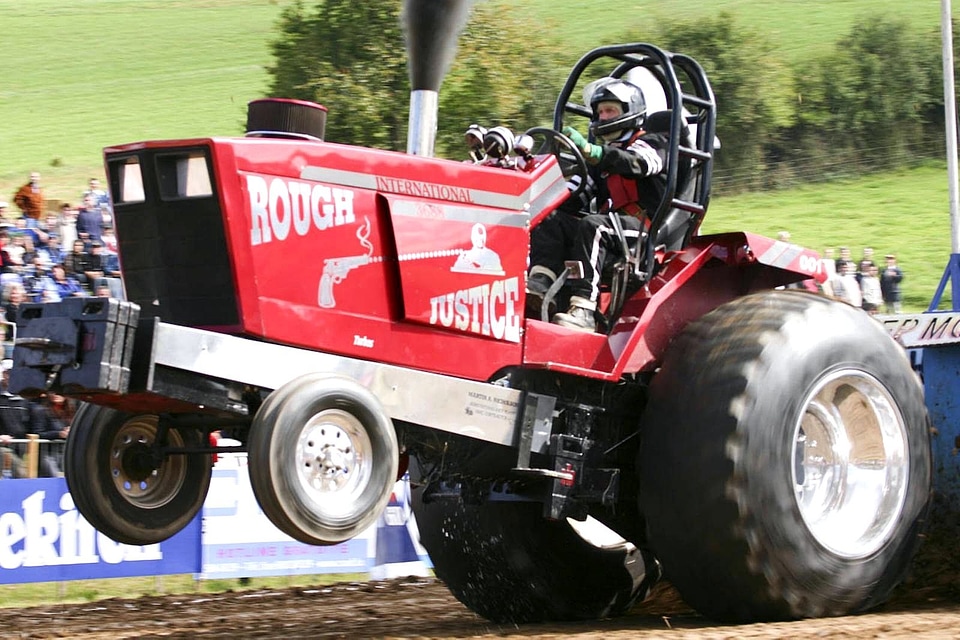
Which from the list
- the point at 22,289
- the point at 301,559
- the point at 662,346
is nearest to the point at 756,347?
the point at 662,346

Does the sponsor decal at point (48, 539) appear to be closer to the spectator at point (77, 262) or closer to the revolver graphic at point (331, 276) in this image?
the spectator at point (77, 262)

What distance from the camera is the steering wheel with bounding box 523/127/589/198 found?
6609 millimetres

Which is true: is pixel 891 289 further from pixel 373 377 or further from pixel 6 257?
pixel 373 377

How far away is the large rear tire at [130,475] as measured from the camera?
599cm

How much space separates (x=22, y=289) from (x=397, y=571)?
3852 millimetres

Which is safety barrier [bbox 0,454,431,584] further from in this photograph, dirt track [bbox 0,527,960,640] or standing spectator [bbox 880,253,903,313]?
standing spectator [bbox 880,253,903,313]

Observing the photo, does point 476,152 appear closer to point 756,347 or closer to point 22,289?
point 756,347

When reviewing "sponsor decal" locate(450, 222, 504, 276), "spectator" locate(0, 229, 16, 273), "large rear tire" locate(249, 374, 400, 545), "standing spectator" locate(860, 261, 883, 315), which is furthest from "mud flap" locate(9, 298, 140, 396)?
"standing spectator" locate(860, 261, 883, 315)

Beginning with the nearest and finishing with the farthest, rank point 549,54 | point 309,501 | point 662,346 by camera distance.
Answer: point 309,501 < point 662,346 < point 549,54

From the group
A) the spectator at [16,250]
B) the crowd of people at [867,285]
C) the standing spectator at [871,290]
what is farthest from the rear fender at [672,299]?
the standing spectator at [871,290]

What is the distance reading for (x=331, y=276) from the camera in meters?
5.72

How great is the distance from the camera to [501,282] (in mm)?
6262

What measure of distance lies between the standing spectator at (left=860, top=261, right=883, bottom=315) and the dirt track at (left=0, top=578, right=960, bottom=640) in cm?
1017

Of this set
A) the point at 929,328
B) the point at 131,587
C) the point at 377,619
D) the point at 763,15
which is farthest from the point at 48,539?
the point at 763,15
